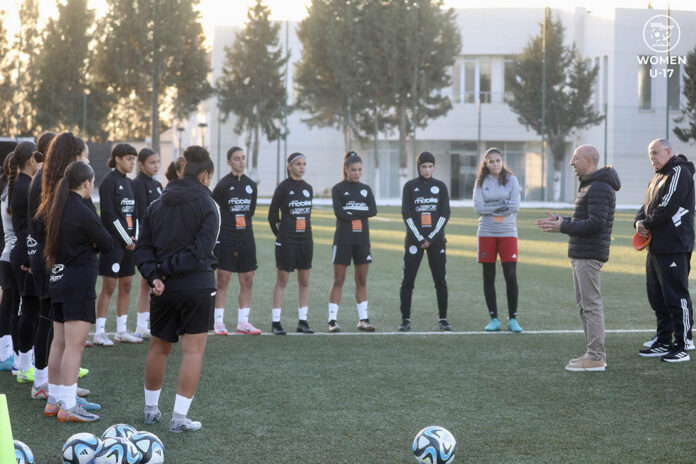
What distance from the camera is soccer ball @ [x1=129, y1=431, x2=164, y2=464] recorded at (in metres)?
4.58

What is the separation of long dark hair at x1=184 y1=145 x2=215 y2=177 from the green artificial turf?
66.8 inches

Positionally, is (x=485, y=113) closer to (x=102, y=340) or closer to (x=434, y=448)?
(x=102, y=340)

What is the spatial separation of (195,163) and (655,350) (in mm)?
4799

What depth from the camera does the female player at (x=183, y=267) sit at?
5.28 metres

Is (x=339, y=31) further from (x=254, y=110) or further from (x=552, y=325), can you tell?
(x=552, y=325)

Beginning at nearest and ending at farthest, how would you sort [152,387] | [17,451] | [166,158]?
[17,451] < [152,387] < [166,158]

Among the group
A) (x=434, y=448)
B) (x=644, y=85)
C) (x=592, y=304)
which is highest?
(x=644, y=85)

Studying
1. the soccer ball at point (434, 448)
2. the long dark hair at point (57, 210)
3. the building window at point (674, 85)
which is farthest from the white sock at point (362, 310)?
the building window at point (674, 85)

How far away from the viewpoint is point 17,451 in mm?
4328

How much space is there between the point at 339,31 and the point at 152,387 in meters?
42.1

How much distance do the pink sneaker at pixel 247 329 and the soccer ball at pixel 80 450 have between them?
445 centimetres

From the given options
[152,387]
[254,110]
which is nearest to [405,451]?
[152,387]

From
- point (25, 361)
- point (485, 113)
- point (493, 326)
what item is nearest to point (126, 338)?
point (25, 361)

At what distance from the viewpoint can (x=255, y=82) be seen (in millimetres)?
49219
